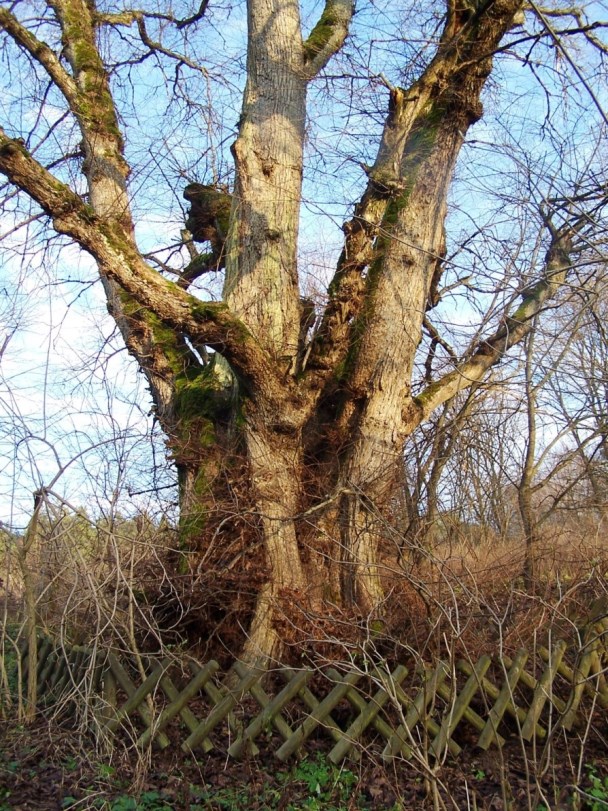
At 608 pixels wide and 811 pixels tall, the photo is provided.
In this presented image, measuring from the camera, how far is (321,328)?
19.8 ft

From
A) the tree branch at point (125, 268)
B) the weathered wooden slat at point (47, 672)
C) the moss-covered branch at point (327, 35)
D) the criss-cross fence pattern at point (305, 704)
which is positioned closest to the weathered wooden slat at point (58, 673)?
the weathered wooden slat at point (47, 672)

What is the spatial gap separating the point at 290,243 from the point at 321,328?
36.4 inches

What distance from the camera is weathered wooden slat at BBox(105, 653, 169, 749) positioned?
14.4 ft

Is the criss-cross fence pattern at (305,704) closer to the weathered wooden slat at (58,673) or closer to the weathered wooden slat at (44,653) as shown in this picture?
the weathered wooden slat at (58,673)

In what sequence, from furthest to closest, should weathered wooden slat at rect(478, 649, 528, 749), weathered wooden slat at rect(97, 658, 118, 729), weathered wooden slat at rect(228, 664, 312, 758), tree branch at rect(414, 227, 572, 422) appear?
1. tree branch at rect(414, 227, 572, 422)
2. weathered wooden slat at rect(97, 658, 118, 729)
3. weathered wooden slat at rect(228, 664, 312, 758)
4. weathered wooden slat at rect(478, 649, 528, 749)

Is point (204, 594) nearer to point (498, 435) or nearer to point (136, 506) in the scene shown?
point (136, 506)

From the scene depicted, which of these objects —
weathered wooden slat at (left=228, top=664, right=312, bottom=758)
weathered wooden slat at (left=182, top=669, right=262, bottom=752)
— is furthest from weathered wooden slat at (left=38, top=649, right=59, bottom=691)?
weathered wooden slat at (left=228, top=664, right=312, bottom=758)

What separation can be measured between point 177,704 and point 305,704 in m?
0.82

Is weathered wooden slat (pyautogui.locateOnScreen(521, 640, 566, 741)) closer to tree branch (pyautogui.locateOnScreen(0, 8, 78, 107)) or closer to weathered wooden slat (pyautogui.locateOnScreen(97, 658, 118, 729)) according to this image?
weathered wooden slat (pyautogui.locateOnScreen(97, 658, 118, 729))

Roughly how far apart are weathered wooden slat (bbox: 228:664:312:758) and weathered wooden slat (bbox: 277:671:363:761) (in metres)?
0.06

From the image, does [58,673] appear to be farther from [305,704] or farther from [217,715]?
[305,704]

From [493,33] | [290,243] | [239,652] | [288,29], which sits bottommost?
[239,652]

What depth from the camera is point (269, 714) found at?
14.4 ft

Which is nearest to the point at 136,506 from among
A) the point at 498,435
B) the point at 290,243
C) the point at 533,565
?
the point at 290,243
